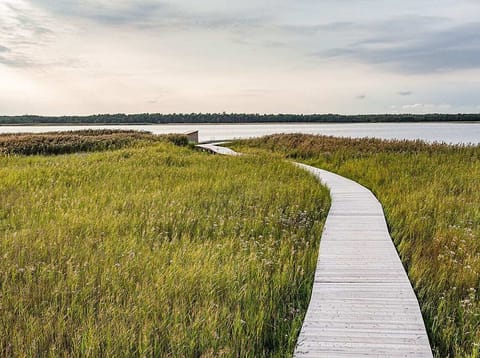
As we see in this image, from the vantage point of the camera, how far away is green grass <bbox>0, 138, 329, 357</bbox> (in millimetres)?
3102

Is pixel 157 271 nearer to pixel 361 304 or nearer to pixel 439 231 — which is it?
pixel 361 304

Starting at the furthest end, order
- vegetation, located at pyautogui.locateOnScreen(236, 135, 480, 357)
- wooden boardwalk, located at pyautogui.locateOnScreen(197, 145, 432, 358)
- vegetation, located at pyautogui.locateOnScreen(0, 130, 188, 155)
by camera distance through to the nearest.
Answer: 1. vegetation, located at pyautogui.locateOnScreen(0, 130, 188, 155)
2. vegetation, located at pyautogui.locateOnScreen(236, 135, 480, 357)
3. wooden boardwalk, located at pyautogui.locateOnScreen(197, 145, 432, 358)

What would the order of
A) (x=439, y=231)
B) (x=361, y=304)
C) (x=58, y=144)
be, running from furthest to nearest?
(x=58, y=144)
(x=439, y=231)
(x=361, y=304)

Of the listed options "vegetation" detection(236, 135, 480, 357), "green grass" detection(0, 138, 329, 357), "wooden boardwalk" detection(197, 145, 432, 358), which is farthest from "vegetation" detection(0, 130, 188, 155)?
"wooden boardwalk" detection(197, 145, 432, 358)

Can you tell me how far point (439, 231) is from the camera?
19.7ft

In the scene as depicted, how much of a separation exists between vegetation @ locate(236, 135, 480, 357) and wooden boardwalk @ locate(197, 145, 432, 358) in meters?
0.21

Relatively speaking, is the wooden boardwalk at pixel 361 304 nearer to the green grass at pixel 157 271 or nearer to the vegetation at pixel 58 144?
the green grass at pixel 157 271

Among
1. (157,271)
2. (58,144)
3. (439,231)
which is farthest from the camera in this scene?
(58,144)

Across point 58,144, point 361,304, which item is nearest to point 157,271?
point 361,304

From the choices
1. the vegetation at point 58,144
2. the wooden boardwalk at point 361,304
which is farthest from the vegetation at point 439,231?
the vegetation at point 58,144

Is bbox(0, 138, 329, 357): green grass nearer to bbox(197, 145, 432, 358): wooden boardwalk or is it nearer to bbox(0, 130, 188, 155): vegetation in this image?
bbox(197, 145, 432, 358): wooden boardwalk

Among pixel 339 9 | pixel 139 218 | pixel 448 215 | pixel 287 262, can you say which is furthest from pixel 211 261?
pixel 339 9

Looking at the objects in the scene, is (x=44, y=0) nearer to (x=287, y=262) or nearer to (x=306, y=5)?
(x=306, y=5)

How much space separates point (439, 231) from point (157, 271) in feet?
13.6
